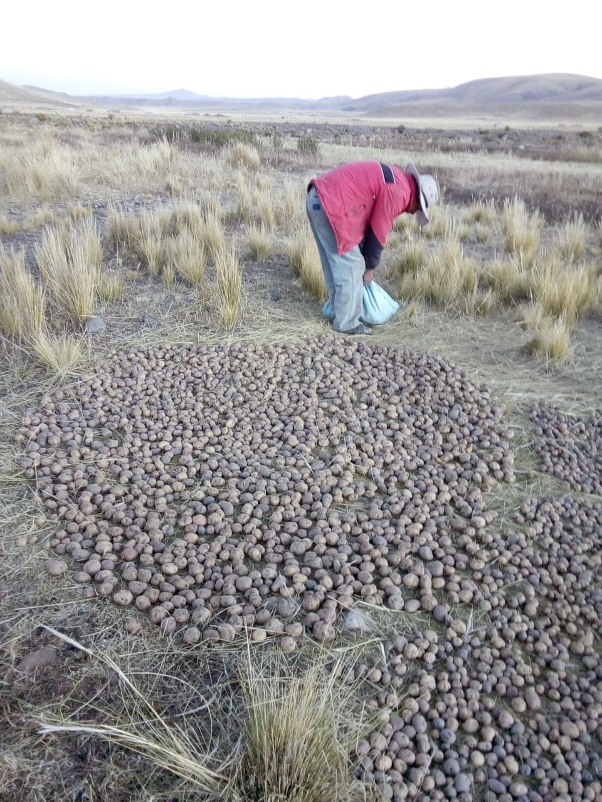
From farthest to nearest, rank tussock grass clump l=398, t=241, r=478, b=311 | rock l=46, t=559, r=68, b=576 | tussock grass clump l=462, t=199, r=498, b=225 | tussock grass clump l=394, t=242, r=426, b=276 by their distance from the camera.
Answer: tussock grass clump l=462, t=199, r=498, b=225
tussock grass clump l=394, t=242, r=426, b=276
tussock grass clump l=398, t=241, r=478, b=311
rock l=46, t=559, r=68, b=576

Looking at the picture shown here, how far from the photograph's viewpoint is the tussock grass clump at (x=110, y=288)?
16.9 feet

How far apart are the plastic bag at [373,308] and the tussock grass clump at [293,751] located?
3.68 m

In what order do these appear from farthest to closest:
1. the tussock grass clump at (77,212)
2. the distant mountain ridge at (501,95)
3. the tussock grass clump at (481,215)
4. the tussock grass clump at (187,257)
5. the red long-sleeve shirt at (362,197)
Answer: the distant mountain ridge at (501,95) → the tussock grass clump at (481,215) → the tussock grass clump at (77,212) → the tussock grass clump at (187,257) → the red long-sleeve shirt at (362,197)

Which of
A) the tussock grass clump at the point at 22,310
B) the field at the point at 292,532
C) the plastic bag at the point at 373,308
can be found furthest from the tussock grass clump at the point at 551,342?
the tussock grass clump at the point at 22,310

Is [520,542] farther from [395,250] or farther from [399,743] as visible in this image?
[395,250]

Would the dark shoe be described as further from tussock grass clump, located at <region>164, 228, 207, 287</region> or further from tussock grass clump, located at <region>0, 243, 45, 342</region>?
tussock grass clump, located at <region>0, 243, 45, 342</region>

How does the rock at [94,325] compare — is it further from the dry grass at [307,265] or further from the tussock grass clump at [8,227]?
the tussock grass clump at [8,227]

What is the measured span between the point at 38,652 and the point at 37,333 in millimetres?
2772

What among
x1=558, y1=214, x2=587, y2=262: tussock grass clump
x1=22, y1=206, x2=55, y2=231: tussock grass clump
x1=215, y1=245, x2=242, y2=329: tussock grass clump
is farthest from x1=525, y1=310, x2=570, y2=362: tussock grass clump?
x1=22, y1=206, x2=55, y2=231: tussock grass clump

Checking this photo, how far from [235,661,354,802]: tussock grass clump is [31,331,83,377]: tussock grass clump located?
9.52 ft

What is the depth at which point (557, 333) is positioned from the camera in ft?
15.5

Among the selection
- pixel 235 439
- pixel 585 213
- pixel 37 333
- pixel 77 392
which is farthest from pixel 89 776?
pixel 585 213

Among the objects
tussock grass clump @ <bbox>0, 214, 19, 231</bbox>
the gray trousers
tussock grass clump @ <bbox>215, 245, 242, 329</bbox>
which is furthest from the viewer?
tussock grass clump @ <bbox>0, 214, 19, 231</bbox>

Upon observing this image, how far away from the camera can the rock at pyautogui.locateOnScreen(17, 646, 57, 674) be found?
2160mm
